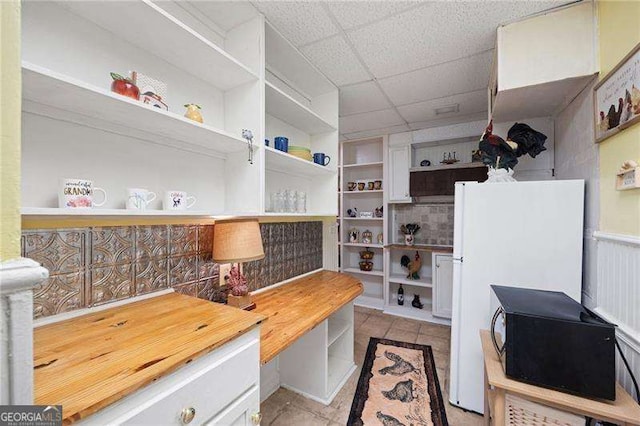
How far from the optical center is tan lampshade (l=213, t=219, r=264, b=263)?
1.38 m

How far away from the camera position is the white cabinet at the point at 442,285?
315cm

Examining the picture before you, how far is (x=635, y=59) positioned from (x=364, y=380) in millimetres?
2443

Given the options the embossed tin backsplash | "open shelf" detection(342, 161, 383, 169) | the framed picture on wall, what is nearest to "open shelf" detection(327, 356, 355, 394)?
the embossed tin backsplash

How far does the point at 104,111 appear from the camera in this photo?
3.21ft

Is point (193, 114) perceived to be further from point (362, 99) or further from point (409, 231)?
point (409, 231)

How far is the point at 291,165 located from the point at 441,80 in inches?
57.4

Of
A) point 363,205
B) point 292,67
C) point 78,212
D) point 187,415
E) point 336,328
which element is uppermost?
point 292,67

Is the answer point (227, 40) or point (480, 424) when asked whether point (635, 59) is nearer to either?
point (227, 40)

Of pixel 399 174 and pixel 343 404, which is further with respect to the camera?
pixel 399 174

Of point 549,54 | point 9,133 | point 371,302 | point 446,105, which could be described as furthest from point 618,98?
point 371,302

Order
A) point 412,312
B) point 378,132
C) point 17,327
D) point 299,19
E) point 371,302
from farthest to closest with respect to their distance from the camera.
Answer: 1. point 371,302
2. point 378,132
3. point 412,312
4. point 299,19
5. point 17,327

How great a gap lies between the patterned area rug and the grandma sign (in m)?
1.67

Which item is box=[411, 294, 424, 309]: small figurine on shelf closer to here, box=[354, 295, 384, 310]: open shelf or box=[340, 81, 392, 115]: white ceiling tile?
box=[354, 295, 384, 310]: open shelf

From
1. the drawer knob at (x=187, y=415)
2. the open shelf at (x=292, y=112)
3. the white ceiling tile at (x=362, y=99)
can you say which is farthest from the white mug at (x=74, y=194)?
the white ceiling tile at (x=362, y=99)
